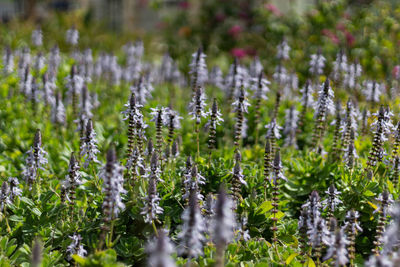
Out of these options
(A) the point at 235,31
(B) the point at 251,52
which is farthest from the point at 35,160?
(A) the point at 235,31

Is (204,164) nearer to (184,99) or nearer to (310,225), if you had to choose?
Result: (310,225)

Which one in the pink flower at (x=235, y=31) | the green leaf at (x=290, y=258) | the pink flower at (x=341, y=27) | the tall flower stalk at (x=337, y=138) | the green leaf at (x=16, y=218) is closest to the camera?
the green leaf at (x=290, y=258)

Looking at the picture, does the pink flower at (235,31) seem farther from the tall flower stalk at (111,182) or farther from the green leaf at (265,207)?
the tall flower stalk at (111,182)

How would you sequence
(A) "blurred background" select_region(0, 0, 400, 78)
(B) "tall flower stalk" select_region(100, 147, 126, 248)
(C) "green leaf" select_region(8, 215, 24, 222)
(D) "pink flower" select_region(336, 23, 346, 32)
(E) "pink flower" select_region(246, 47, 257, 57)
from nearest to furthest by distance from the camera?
(B) "tall flower stalk" select_region(100, 147, 126, 248), (C) "green leaf" select_region(8, 215, 24, 222), (A) "blurred background" select_region(0, 0, 400, 78), (D) "pink flower" select_region(336, 23, 346, 32), (E) "pink flower" select_region(246, 47, 257, 57)

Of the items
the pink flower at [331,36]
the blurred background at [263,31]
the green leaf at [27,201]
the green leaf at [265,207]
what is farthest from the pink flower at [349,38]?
the green leaf at [27,201]

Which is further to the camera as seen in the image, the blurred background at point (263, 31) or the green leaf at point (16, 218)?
the blurred background at point (263, 31)

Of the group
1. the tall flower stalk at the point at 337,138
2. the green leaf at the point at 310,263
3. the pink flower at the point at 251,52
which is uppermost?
the pink flower at the point at 251,52

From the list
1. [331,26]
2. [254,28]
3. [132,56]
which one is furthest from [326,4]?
[132,56]

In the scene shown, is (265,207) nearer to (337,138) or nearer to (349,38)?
(337,138)

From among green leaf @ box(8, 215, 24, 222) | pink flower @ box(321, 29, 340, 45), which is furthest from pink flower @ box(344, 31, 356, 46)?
green leaf @ box(8, 215, 24, 222)

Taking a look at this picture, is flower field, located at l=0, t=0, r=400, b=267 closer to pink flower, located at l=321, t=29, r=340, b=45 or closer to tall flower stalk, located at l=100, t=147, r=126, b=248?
tall flower stalk, located at l=100, t=147, r=126, b=248

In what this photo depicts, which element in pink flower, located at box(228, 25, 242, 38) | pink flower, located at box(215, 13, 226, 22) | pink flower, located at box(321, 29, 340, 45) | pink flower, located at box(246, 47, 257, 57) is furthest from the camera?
pink flower, located at box(215, 13, 226, 22)

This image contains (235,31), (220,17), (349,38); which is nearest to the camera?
(349,38)

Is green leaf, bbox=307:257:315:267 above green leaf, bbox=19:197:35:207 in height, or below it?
below
